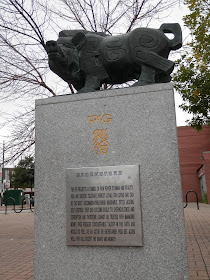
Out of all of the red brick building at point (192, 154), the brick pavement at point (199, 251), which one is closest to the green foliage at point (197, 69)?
the brick pavement at point (199, 251)

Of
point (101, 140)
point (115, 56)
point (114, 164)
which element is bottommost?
point (114, 164)

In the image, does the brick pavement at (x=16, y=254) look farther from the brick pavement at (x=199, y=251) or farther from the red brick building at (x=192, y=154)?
the red brick building at (x=192, y=154)

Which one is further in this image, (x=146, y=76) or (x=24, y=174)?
(x=24, y=174)

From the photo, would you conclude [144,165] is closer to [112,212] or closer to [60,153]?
[112,212]

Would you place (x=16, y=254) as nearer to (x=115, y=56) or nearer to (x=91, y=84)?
(x=91, y=84)

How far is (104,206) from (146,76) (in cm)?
164

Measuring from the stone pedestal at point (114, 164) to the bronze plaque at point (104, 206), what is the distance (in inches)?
3.0

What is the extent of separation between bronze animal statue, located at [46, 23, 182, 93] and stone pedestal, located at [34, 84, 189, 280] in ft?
1.33

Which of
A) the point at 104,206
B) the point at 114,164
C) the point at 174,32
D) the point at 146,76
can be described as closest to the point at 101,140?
the point at 114,164

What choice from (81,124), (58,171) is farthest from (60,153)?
(81,124)

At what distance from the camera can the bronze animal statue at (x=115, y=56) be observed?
11.0 ft

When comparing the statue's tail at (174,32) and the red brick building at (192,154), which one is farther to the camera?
the red brick building at (192,154)

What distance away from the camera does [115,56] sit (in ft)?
11.2

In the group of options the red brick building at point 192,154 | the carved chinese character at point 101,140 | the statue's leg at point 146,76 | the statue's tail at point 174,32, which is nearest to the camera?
the carved chinese character at point 101,140
